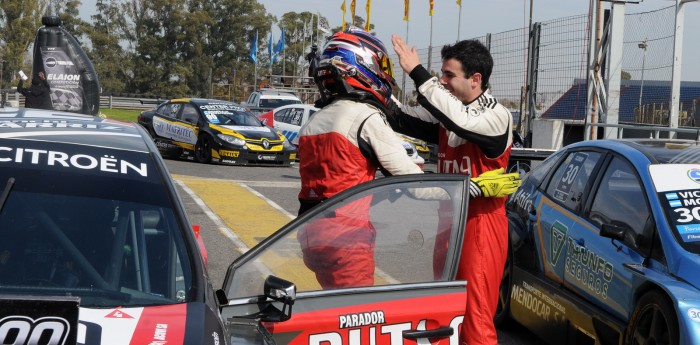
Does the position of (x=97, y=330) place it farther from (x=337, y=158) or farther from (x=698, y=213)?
(x=698, y=213)

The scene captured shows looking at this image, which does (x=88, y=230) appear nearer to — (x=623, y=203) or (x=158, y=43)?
(x=623, y=203)

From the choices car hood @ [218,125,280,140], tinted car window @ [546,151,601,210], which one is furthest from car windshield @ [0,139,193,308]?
car hood @ [218,125,280,140]

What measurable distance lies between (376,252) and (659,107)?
44.7 feet

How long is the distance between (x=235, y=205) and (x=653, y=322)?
9.88 meters

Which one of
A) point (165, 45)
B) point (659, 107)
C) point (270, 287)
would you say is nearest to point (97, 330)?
point (270, 287)

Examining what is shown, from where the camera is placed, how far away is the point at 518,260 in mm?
7121

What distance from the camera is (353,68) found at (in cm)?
452

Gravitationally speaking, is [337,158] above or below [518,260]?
above

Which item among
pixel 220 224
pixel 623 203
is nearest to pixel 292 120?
pixel 220 224

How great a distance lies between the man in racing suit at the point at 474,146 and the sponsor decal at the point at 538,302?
187 centimetres

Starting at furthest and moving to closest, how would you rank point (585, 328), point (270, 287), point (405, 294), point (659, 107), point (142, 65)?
1. point (142, 65)
2. point (659, 107)
3. point (585, 328)
4. point (405, 294)
5. point (270, 287)

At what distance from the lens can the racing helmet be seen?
4.51 metres

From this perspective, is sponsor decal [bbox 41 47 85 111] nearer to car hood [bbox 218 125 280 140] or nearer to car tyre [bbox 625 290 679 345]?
car hood [bbox 218 125 280 140]

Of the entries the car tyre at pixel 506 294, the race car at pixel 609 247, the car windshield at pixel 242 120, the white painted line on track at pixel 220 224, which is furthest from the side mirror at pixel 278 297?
the car windshield at pixel 242 120
